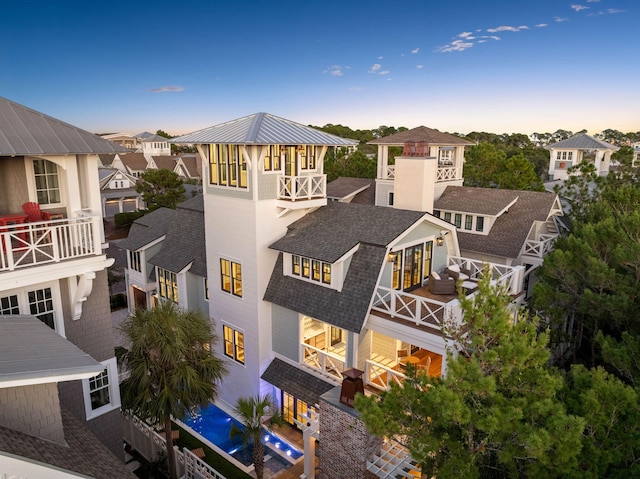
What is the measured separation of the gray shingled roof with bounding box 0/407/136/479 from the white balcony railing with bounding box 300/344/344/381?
7.43 metres

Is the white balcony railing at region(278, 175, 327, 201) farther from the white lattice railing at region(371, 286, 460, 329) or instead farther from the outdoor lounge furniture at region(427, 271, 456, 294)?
the outdoor lounge furniture at region(427, 271, 456, 294)

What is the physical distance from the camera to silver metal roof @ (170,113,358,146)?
14664 mm

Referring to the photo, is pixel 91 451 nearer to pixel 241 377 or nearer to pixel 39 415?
pixel 39 415

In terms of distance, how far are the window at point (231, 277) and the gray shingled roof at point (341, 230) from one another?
226 centimetres

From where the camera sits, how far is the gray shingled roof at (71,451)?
656 centimetres

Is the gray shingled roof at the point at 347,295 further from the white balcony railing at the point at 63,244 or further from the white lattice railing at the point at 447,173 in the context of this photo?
the white lattice railing at the point at 447,173

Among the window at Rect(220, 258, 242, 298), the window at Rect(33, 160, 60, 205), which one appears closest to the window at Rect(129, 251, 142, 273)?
the window at Rect(220, 258, 242, 298)

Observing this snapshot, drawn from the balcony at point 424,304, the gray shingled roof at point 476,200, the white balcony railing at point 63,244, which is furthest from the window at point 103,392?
the gray shingled roof at point 476,200

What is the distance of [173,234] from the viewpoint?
20.7 meters

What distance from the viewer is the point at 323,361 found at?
Result: 14.8 metres

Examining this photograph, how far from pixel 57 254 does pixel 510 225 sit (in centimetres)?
2011

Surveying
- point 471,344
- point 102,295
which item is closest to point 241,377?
point 102,295

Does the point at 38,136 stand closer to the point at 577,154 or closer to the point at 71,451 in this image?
the point at 71,451

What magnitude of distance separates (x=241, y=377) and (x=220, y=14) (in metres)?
23.0
